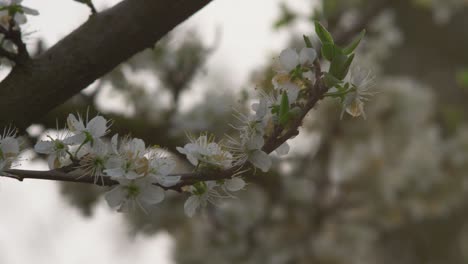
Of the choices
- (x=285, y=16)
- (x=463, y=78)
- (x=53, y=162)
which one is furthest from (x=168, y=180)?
(x=285, y=16)

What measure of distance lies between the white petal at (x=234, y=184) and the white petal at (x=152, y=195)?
63mm

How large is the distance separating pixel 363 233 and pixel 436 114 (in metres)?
1.10

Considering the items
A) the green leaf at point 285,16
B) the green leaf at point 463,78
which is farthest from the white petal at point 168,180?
the green leaf at point 285,16

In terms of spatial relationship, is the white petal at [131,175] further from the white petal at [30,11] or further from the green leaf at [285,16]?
the green leaf at [285,16]

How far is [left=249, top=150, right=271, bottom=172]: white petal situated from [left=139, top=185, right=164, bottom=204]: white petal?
90 mm

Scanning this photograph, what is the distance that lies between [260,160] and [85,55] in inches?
8.1

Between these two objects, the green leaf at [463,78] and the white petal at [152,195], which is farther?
the green leaf at [463,78]

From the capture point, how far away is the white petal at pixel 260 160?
60 cm

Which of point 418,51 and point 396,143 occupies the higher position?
point 418,51

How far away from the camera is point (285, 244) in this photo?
2.13 meters

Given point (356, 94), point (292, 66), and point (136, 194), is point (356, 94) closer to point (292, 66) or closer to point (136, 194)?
point (292, 66)

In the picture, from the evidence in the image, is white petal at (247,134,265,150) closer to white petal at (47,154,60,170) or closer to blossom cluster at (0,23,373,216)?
blossom cluster at (0,23,373,216)

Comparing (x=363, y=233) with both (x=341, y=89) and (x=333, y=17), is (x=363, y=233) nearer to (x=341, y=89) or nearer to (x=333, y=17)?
(x=333, y=17)

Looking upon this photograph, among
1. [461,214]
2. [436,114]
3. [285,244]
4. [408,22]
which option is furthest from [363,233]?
[408,22]
